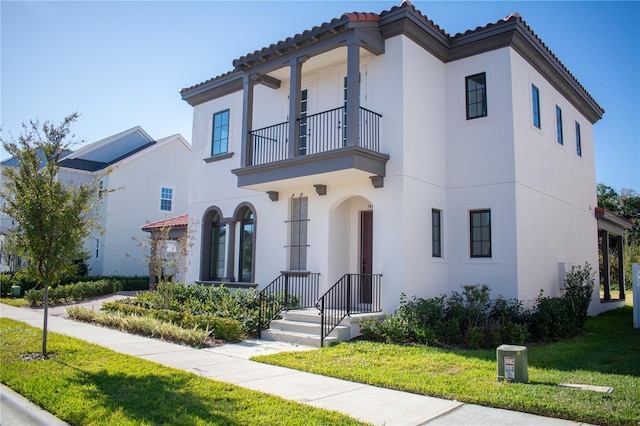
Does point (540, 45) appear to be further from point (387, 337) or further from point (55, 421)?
point (55, 421)

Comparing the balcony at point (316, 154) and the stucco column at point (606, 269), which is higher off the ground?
the balcony at point (316, 154)

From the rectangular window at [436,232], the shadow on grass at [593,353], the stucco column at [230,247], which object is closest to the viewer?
the shadow on grass at [593,353]

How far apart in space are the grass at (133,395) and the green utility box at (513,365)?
288 centimetres

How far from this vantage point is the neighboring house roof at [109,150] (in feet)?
95.5

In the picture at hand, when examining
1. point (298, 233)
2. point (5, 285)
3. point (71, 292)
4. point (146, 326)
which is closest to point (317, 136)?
point (298, 233)

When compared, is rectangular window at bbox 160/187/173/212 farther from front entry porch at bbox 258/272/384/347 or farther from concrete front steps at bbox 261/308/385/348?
concrete front steps at bbox 261/308/385/348

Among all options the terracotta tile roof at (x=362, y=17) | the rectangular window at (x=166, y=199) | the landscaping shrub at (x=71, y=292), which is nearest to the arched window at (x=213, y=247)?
the landscaping shrub at (x=71, y=292)

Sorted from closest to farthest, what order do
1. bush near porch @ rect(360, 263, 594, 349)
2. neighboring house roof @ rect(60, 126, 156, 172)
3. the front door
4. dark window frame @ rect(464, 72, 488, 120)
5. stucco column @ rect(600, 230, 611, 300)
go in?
bush near porch @ rect(360, 263, 594, 349) < dark window frame @ rect(464, 72, 488, 120) < the front door < stucco column @ rect(600, 230, 611, 300) < neighboring house roof @ rect(60, 126, 156, 172)

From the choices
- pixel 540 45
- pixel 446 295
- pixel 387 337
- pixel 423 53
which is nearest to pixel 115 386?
pixel 387 337

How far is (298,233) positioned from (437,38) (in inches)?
252

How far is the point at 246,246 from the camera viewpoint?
53.4 ft

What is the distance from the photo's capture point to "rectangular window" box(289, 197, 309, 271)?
47.3 ft

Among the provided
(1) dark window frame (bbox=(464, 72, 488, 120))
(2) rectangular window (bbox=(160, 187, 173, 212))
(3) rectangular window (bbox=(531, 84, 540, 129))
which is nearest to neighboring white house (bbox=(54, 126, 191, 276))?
(2) rectangular window (bbox=(160, 187, 173, 212))

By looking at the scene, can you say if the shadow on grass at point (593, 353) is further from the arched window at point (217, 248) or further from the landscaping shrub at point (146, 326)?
the arched window at point (217, 248)
